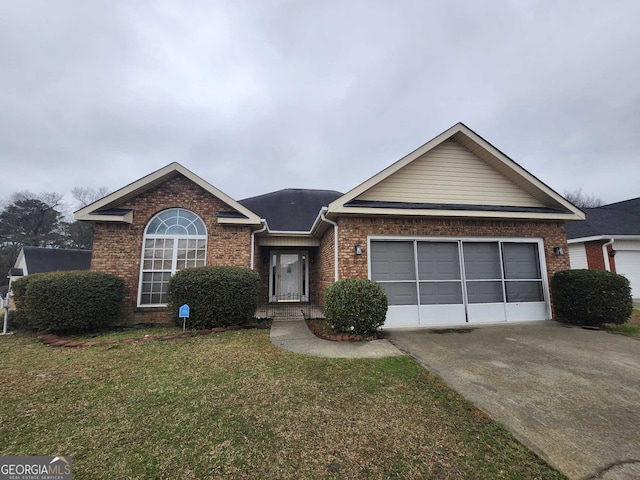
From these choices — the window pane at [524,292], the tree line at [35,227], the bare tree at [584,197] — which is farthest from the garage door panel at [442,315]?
the bare tree at [584,197]

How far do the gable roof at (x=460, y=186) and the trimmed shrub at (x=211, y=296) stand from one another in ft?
12.6

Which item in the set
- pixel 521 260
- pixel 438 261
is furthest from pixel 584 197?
pixel 438 261

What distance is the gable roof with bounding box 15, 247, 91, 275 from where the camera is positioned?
17891mm

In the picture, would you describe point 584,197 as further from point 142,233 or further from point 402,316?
point 142,233

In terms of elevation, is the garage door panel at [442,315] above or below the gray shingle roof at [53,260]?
below

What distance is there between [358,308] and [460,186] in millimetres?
5354

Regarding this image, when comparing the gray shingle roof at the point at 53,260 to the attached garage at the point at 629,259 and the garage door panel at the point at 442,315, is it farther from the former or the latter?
the attached garage at the point at 629,259

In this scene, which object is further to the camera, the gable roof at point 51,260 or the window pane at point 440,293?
the gable roof at point 51,260

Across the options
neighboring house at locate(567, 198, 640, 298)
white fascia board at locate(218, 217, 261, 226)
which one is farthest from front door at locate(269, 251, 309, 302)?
neighboring house at locate(567, 198, 640, 298)

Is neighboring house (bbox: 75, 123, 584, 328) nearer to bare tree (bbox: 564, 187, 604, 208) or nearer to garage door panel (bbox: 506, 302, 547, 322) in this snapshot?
garage door panel (bbox: 506, 302, 547, 322)

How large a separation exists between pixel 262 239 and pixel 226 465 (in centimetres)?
910

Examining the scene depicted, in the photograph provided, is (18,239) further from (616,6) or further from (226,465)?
(616,6)

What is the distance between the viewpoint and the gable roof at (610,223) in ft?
41.9

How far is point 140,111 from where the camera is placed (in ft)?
58.4
